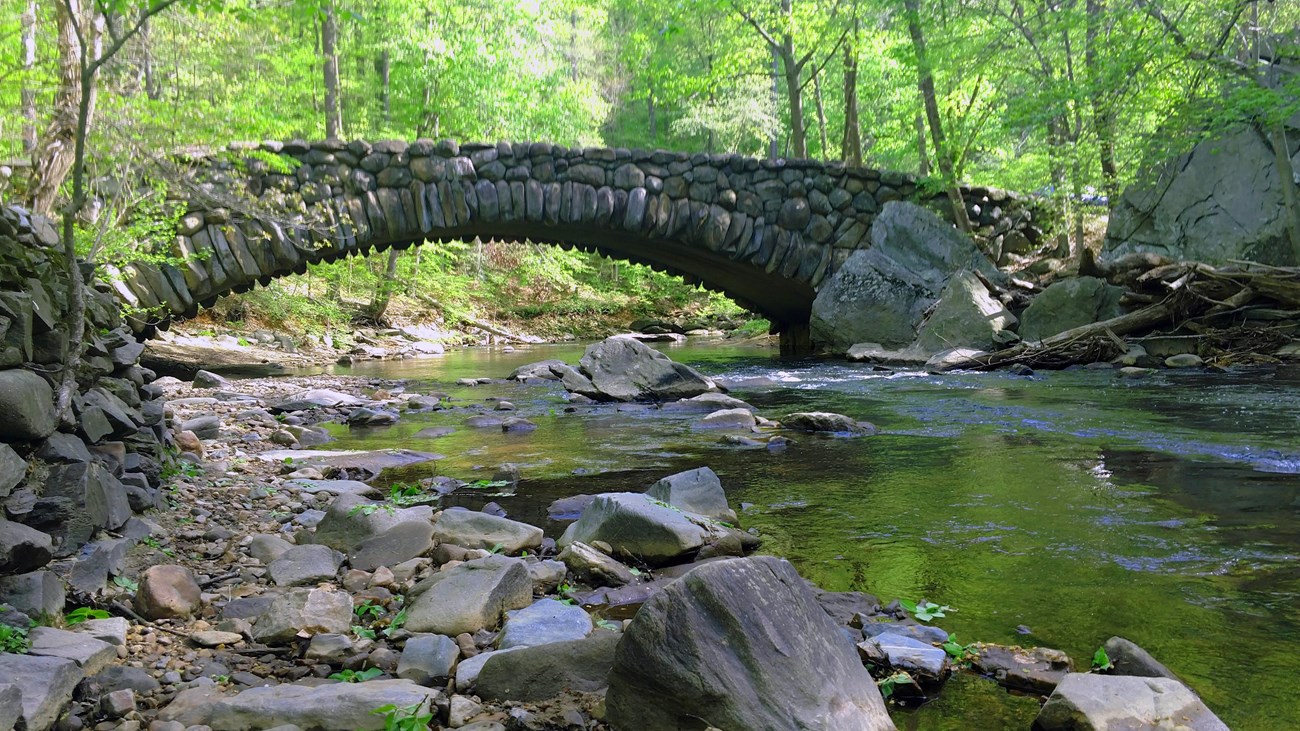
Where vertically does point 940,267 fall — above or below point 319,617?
above

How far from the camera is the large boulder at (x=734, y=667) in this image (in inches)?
68.0

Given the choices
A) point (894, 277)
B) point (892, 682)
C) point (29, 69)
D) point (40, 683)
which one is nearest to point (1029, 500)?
point (892, 682)

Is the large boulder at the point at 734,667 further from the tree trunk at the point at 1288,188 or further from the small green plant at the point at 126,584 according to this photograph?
the tree trunk at the point at 1288,188

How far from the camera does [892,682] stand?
2.06 m

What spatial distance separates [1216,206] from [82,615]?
1241 centimetres

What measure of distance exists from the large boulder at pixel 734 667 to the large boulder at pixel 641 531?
127 cm

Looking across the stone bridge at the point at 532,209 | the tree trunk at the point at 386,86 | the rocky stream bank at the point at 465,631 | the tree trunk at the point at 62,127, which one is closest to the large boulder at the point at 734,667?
the rocky stream bank at the point at 465,631

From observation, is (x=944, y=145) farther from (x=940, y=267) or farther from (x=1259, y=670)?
(x=1259, y=670)

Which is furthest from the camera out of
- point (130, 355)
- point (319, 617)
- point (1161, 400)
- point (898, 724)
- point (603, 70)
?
point (603, 70)

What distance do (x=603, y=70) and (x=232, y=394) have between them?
27.0 m

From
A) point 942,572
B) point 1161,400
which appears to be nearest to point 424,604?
point 942,572

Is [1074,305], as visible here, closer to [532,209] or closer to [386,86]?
[532,209]

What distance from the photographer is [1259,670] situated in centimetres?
207

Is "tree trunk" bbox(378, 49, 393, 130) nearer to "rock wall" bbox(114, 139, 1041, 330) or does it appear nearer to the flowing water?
"rock wall" bbox(114, 139, 1041, 330)
